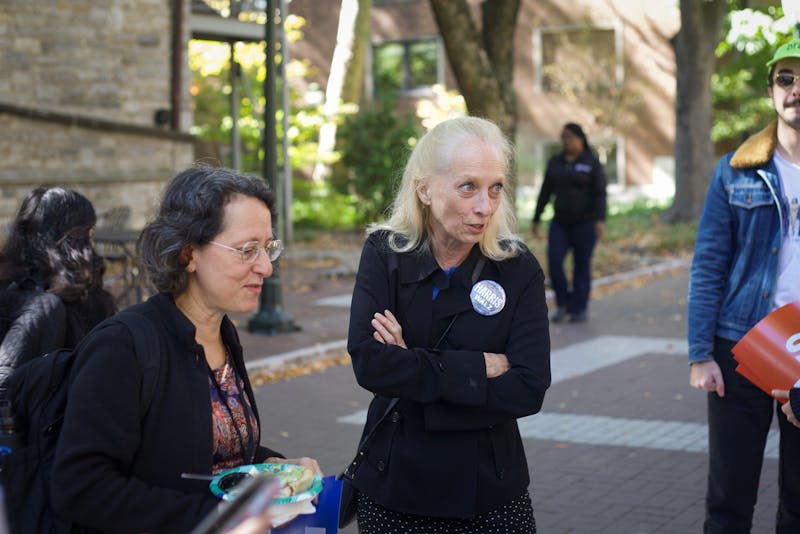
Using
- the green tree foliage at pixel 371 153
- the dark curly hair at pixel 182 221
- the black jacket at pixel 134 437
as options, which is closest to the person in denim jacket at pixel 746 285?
the dark curly hair at pixel 182 221

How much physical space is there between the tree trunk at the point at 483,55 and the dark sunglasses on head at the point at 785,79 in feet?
34.7

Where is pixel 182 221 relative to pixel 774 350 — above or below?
above

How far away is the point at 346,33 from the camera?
28469 millimetres

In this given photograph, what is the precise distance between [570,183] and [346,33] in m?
16.9

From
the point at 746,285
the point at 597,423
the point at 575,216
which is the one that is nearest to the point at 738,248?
the point at 746,285

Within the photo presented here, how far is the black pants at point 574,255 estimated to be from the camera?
12.7 meters

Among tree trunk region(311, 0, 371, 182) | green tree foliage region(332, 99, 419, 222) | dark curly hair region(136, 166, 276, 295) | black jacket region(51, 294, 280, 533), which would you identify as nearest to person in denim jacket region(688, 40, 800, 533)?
dark curly hair region(136, 166, 276, 295)

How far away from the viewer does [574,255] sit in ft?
41.7

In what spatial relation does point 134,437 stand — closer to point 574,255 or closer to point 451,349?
point 451,349

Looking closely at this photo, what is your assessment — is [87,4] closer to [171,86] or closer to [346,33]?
[171,86]

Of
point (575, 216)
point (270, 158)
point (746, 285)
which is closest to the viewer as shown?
point (746, 285)

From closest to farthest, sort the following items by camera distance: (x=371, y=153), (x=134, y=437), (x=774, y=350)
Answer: (x=134, y=437)
(x=774, y=350)
(x=371, y=153)

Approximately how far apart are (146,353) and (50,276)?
1641 mm

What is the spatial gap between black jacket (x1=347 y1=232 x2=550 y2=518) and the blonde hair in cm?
5
